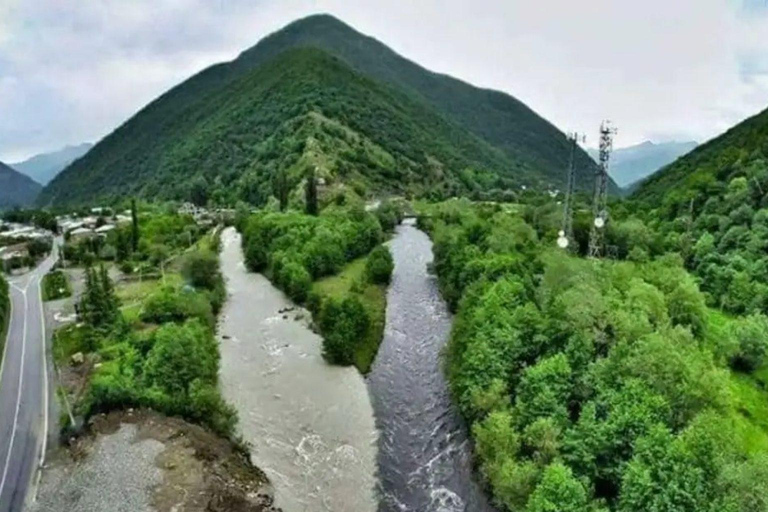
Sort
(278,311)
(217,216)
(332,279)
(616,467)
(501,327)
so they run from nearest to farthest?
(616,467) < (501,327) < (278,311) < (332,279) < (217,216)

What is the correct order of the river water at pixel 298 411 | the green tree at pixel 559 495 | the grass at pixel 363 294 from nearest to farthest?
the green tree at pixel 559 495 < the river water at pixel 298 411 < the grass at pixel 363 294

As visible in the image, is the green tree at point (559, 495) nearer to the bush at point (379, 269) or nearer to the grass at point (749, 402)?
the grass at point (749, 402)

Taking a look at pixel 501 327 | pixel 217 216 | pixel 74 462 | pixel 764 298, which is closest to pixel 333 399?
pixel 501 327

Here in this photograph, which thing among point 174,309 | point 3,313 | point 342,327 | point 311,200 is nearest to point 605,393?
point 342,327

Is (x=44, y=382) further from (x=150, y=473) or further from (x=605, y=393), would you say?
(x=605, y=393)

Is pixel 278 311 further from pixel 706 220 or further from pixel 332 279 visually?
pixel 706 220

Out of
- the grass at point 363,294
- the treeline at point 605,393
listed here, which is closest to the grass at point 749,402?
the treeline at point 605,393
